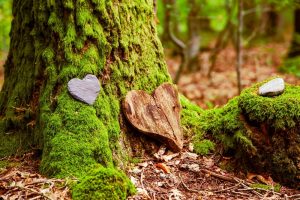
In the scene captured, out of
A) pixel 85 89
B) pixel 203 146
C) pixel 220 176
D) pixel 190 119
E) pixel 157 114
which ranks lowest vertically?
pixel 220 176

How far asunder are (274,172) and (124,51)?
69.4 inches

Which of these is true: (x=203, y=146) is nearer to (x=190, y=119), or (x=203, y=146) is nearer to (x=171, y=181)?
(x=190, y=119)

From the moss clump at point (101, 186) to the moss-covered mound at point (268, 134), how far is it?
→ 1.24m

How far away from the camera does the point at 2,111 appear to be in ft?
13.0

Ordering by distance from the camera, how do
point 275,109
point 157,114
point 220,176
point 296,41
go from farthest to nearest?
point 296,41
point 157,114
point 220,176
point 275,109

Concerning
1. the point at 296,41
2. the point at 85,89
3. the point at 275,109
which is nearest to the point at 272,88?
the point at 275,109

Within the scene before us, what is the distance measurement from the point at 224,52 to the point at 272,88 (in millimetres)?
10441

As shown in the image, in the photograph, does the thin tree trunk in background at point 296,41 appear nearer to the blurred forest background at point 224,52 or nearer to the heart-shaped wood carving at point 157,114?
the blurred forest background at point 224,52

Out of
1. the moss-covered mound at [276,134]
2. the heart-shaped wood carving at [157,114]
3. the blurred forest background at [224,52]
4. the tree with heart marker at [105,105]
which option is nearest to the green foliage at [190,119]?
the tree with heart marker at [105,105]

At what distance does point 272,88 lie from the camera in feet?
11.6

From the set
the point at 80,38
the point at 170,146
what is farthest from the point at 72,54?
the point at 170,146

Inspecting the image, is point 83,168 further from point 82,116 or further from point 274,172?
point 274,172

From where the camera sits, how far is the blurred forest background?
27.0ft

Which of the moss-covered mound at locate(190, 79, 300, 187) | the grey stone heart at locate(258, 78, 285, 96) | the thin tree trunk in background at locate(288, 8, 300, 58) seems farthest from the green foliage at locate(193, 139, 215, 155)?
the thin tree trunk in background at locate(288, 8, 300, 58)
